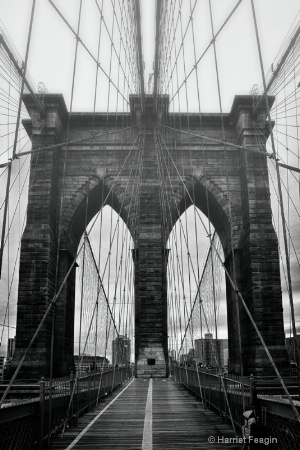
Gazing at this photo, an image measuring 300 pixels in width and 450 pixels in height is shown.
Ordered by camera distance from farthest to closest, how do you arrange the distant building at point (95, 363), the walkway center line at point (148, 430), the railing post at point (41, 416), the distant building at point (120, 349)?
the distant building at point (120, 349) < the distant building at point (95, 363) < the walkway center line at point (148, 430) < the railing post at point (41, 416)

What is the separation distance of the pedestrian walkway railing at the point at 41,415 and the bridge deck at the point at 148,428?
0.22 metres

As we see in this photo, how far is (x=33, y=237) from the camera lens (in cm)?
2297

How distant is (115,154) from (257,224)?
8414mm

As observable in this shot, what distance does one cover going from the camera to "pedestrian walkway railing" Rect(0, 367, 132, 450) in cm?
486

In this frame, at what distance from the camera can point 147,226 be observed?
24953mm

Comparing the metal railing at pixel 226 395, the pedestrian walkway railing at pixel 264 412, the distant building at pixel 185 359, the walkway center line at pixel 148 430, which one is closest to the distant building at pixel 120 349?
the distant building at pixel 185 359

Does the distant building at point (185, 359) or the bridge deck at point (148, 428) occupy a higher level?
the distant building at point (185, 359)

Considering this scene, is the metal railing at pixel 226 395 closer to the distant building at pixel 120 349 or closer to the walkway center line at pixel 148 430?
the walkway center line at pixel 148 430

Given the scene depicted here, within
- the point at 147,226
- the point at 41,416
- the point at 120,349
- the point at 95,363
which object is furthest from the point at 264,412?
the point at 120,349

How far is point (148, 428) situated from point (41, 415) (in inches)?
91.9

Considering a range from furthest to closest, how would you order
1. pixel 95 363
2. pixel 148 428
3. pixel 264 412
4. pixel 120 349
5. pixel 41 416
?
pixel 120 349 < pixel 95 363 < pixel 148 428 < pixel 41 416 < pixel 264 412

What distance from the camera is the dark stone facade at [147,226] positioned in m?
22.0

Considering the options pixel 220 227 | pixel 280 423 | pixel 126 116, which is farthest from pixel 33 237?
pixel 280 423

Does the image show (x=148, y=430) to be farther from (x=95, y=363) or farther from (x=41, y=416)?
(x=95, y=363)
